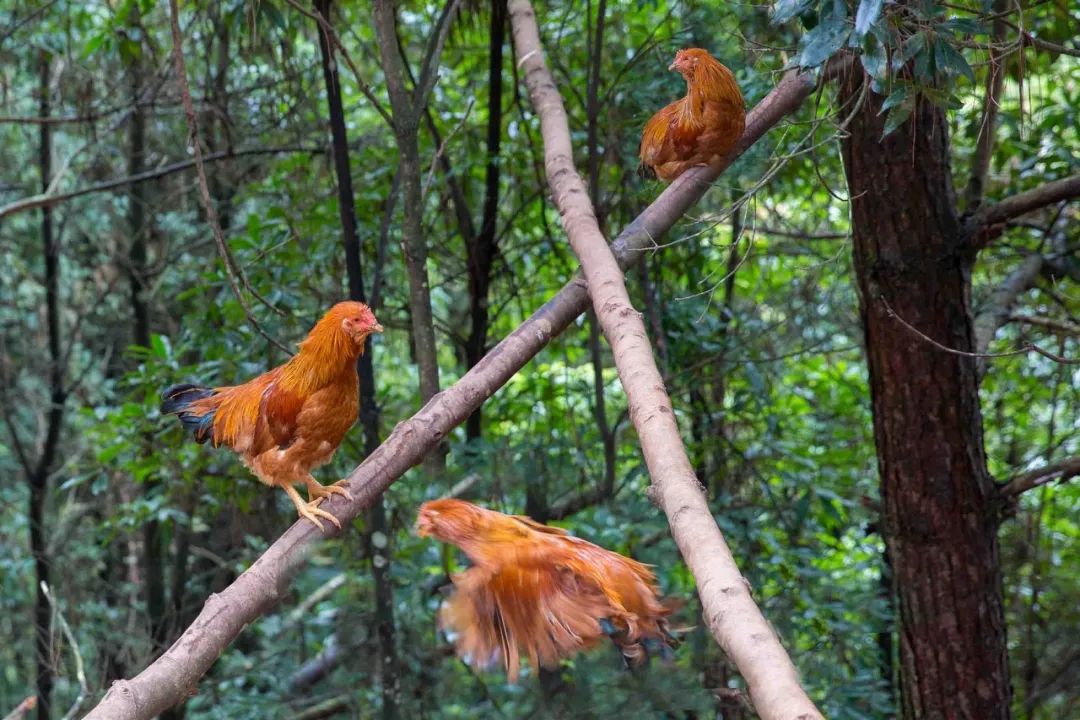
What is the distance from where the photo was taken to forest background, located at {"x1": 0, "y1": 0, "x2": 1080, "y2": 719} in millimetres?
3363

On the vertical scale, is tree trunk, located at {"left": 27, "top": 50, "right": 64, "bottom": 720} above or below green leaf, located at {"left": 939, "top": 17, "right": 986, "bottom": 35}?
above

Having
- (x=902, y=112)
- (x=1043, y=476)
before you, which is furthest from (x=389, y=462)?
(x=1043, y=476)

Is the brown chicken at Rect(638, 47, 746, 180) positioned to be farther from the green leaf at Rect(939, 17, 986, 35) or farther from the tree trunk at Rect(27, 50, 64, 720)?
the tree trunk at Rect(27, 50, 64, 720)

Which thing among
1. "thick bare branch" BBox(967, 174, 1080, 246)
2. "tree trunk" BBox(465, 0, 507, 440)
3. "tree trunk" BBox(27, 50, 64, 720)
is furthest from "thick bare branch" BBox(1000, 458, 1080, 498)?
"tree trunk" BBox(27, 50, 64, 720)

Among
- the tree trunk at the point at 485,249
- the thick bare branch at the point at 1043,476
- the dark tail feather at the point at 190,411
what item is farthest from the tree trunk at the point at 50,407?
the thick bare branch at the point at 1043,476

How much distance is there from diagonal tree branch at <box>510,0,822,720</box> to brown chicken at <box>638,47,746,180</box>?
0.32m

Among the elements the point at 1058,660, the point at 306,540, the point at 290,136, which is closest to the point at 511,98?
the point at 290,136

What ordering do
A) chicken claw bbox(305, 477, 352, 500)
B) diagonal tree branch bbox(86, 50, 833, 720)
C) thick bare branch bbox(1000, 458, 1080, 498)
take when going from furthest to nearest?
thick bare branch bbox(1000, 458, 1080, 498) < chicken claw bbox(305, 477, 352, 500) < diagonal tree branch bbox(86, 50, 833, 720)

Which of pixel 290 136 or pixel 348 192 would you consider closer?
pixel 348 192

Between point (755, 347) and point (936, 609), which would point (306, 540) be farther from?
point (755, 347)

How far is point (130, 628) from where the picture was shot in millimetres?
6590

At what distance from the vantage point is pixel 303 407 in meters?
2.67

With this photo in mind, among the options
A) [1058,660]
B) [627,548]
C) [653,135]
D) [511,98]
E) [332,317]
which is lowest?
[1058,660]

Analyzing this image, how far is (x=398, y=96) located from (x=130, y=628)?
4649 mm
